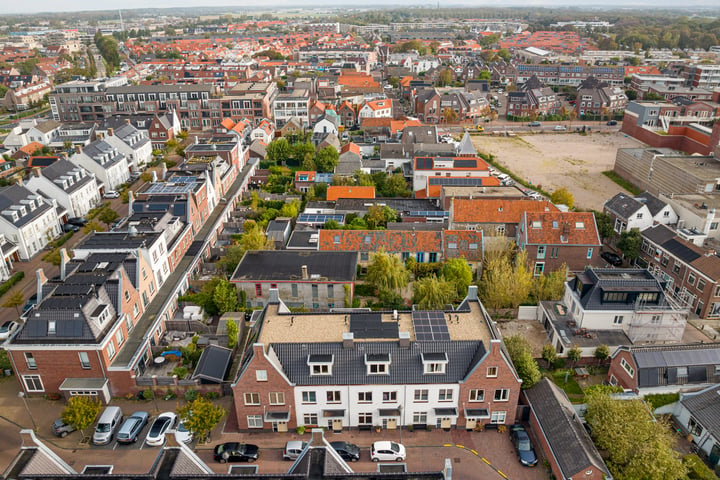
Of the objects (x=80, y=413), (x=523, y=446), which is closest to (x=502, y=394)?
(x=523, y=446)

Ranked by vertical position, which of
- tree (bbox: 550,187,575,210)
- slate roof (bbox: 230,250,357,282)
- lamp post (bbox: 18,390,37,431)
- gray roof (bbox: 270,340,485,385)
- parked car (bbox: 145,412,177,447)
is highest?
gray roof (bbox: 270,340,485,385)

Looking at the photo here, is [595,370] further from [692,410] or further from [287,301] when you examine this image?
[287,301]

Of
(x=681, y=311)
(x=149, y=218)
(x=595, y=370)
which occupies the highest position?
(x=149, y=218)

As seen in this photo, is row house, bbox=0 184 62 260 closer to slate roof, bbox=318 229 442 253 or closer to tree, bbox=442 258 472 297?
slate roof, bbox=318 229 442 253

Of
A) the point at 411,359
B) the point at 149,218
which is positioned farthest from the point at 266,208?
the point at 411,359

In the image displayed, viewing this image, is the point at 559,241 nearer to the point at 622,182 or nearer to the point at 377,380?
the point at 377,380

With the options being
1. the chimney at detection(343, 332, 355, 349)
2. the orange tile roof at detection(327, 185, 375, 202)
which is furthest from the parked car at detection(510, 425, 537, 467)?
the orange tile roof at detection(327, 185, 375, 202)

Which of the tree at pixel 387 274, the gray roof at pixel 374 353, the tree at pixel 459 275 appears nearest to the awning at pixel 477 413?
the gray roof at pixel 374 353
